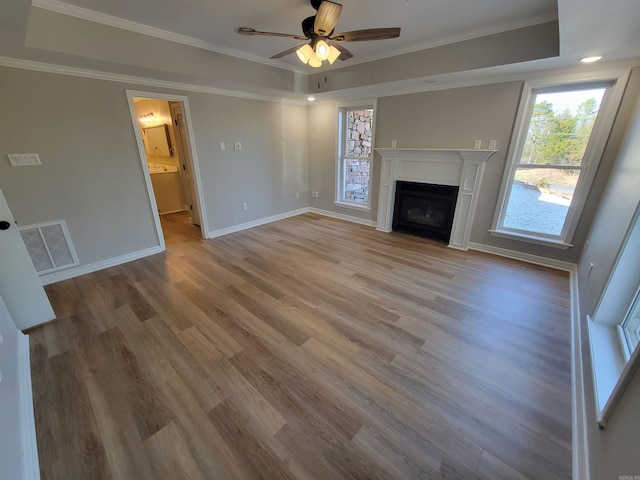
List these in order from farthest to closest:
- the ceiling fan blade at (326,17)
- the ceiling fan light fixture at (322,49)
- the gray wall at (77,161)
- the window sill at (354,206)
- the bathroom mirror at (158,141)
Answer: the bathroom mirror at (158,141), the window sill at (354,206), the gray wall at (77,161), the ceiling fan light fixture at (322,49), the ceiling fan blade at (326,17)

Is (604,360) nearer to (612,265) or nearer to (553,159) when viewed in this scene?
(612,265)

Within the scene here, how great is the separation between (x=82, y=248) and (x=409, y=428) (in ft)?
12.9

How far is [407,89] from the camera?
3.80 metres

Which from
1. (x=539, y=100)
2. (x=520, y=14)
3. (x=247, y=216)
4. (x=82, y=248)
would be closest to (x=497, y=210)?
(x=539, y=100)

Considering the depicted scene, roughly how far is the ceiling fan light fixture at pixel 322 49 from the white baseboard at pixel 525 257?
10.6 ft

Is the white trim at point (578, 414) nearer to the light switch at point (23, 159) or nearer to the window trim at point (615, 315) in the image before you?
the window trim at point (615, 315)

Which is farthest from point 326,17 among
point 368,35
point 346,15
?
point 346,15

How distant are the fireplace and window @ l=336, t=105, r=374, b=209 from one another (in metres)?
0.70

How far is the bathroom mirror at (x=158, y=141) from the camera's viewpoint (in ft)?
18.1

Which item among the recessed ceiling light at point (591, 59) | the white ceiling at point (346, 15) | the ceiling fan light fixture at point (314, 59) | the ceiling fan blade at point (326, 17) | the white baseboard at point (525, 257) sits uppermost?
the white ceiling at point (346, 15)

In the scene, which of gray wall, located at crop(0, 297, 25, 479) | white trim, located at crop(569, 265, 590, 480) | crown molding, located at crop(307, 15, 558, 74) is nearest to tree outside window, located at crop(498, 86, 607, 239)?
crown molding, located at crop(307, 15, 558, 74)

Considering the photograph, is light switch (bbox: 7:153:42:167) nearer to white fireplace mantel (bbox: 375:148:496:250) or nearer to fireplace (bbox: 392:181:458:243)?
white fireplace mantel (bbox: 375:148:496:250)

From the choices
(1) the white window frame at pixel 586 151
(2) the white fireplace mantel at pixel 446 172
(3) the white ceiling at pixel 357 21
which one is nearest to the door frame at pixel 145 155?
(3) the white ceiling at pixel 357 21

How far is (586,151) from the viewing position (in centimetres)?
281
